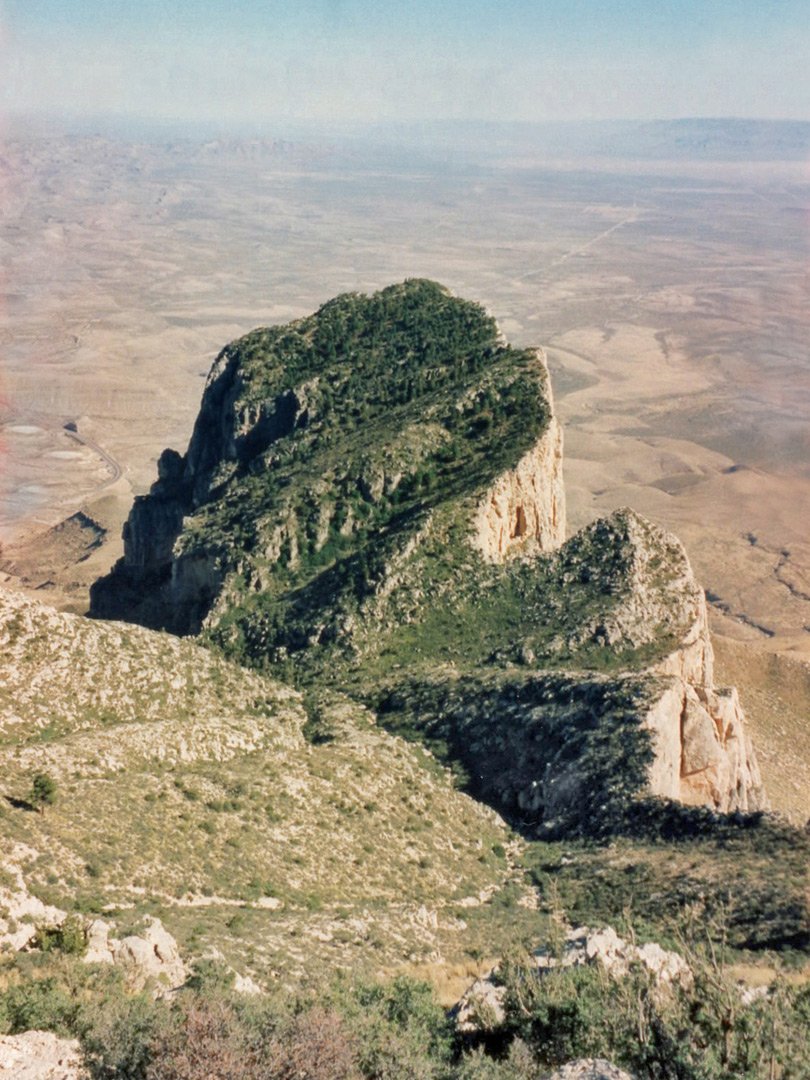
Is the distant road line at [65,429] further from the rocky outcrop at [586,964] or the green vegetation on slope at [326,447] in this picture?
the rocky outcrop at [586,964]

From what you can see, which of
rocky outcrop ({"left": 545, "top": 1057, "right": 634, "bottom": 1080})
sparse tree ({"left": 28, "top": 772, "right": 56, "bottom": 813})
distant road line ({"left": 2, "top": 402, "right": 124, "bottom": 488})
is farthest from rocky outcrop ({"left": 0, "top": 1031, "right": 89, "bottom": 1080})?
distant road line ({"left": 2, "top": 402, "right": 124, "bottom": 488})

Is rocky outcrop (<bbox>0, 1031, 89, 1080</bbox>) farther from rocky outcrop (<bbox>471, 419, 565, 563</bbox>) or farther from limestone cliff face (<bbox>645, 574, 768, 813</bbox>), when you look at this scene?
rocky outcrop (<bbox>471, 419, 565, 563</bbox>)

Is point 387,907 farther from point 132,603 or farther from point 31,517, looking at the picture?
point 31,517

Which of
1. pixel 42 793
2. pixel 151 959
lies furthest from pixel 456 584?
pixel 151 959

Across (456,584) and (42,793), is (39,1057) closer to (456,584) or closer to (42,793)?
(42,793)

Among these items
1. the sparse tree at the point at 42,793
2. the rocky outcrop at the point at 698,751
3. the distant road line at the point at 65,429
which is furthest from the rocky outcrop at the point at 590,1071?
the distant road line at the point at 65,429

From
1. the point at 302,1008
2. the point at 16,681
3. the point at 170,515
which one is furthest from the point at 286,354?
the point at 302,1008
